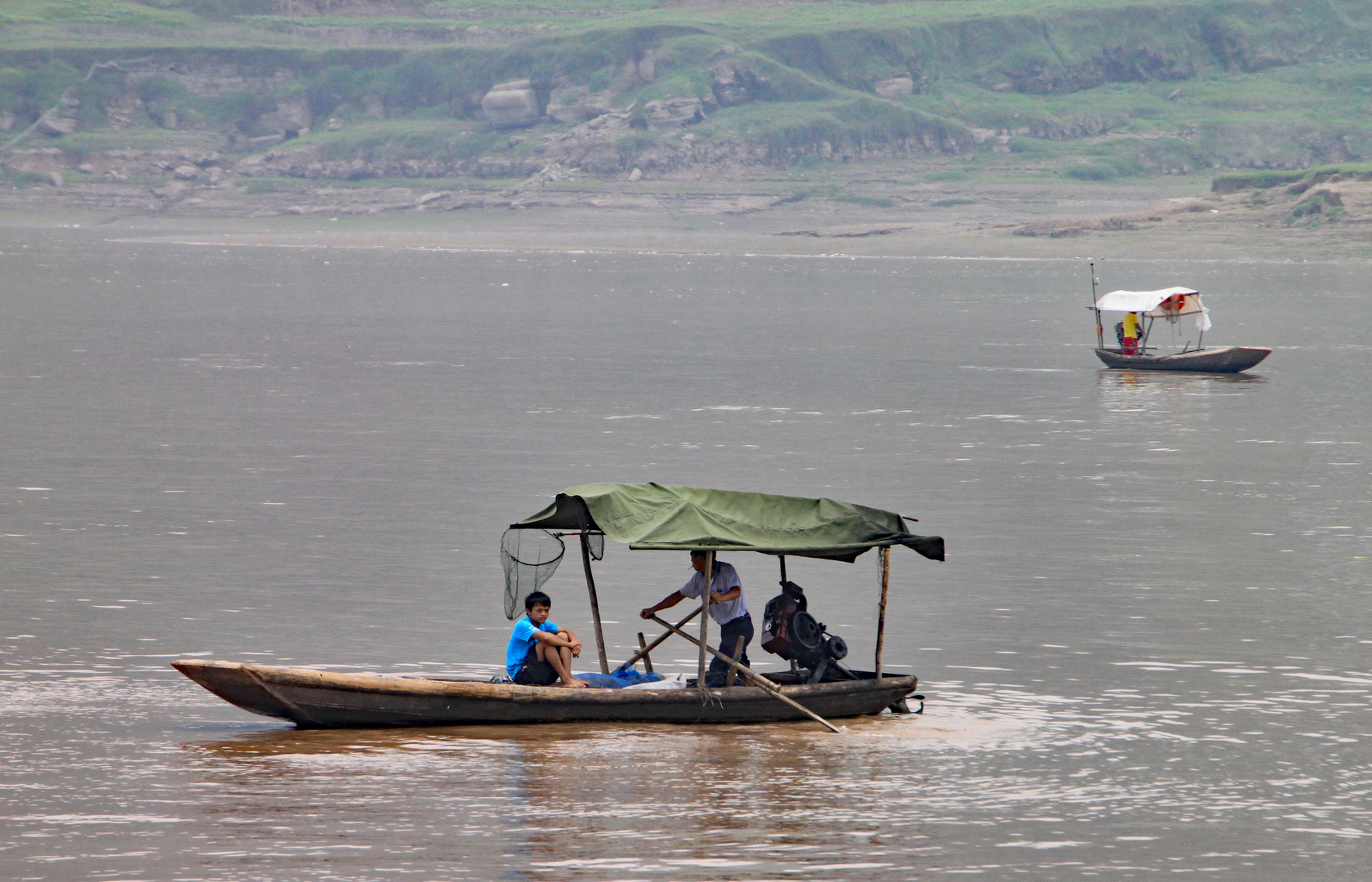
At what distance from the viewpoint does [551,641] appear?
1973 centimetres

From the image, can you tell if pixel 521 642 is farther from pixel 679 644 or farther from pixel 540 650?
pixel 679 644

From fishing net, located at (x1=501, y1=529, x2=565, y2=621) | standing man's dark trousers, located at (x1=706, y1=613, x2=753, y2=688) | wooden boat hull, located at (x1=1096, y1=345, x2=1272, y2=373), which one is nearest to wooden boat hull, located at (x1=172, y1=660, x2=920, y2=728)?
standing man's dark trousers, located at (x1=706, y1=613, x2=753, y2=688)

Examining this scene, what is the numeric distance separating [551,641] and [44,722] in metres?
5.62

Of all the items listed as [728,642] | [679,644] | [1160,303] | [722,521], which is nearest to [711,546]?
[722,521]

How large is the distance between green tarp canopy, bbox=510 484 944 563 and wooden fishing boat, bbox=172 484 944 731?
0.02m

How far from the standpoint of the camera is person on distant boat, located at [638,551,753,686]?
2070 cm

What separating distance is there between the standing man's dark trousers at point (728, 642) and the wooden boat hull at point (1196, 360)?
51.3 meters

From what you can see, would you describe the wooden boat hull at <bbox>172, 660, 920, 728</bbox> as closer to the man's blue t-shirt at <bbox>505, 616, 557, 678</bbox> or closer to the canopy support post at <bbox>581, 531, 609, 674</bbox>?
the man's blue t-shirt at <bbox>505, 616, 557, 678</bbox>

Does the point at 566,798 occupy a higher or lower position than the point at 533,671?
lower

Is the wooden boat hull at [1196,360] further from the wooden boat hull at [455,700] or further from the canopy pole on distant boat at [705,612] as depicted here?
the canopy pole on distant boat at [705,612]

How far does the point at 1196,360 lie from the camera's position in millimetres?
70062

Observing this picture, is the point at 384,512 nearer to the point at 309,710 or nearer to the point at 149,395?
the point at 309,710

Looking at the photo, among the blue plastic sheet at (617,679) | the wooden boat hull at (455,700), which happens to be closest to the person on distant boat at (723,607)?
the wooden boat hull at (455,700)

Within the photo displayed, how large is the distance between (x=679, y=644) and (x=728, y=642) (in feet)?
14.9
